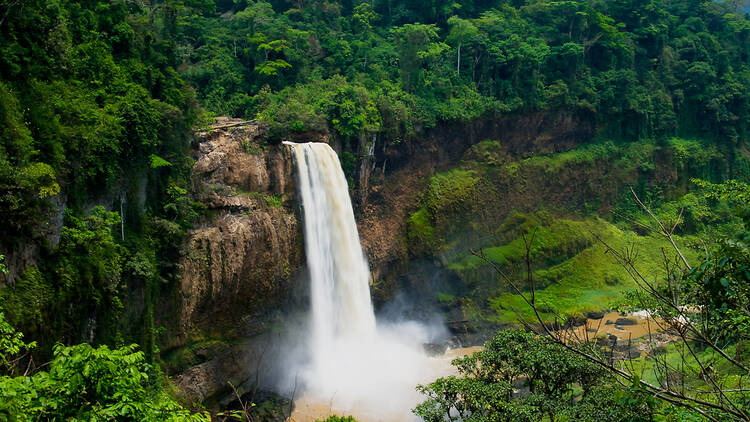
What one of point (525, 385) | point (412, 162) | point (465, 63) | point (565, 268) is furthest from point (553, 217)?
point (525, 385)

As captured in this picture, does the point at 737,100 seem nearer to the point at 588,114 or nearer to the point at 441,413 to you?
the point at 588,114

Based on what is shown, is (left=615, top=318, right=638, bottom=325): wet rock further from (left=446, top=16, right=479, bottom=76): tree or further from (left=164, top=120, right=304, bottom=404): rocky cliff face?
(left=164, top=120, right=304, bottom=404): rocky cliff face

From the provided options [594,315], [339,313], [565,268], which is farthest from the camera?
[565,268]

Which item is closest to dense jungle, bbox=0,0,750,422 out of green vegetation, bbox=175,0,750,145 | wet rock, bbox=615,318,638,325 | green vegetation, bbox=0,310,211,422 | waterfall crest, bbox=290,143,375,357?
green vegetation, bbox=0,310,211,422

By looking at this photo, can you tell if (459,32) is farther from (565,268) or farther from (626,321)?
(626,321)

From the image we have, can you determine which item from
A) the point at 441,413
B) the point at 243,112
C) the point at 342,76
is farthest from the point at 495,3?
the point at 441,413

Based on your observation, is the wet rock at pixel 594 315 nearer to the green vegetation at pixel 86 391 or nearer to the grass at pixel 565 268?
the grass at pixel 565 268
